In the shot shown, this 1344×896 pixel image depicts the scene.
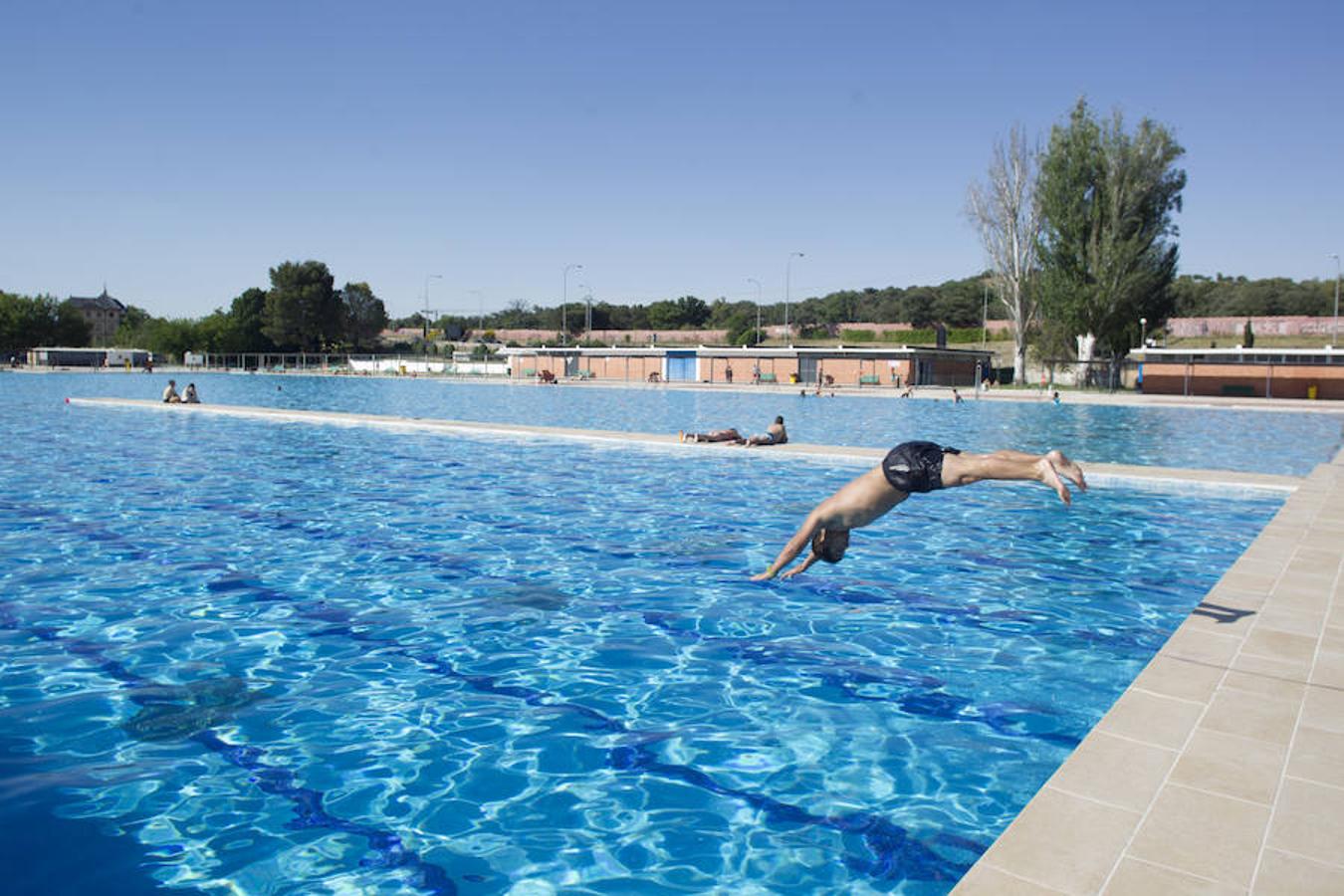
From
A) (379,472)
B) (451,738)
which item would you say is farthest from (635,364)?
(451,738)

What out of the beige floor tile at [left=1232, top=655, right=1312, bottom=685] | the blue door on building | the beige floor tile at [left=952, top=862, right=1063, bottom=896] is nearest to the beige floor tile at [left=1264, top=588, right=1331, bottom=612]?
the beige floor tile at [left=1232, top=655, right=1312, bottom=685]

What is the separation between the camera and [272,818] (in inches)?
184

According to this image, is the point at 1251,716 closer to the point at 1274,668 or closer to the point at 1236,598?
the point at 1274,668

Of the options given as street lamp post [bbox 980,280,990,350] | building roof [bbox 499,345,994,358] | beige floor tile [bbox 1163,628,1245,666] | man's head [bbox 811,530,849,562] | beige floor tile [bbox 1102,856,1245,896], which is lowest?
beige floor tile [bbox 1163,628,1245,666]

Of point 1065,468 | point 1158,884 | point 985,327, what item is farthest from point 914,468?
point 985,327

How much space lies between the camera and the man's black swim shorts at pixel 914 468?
5.66 m

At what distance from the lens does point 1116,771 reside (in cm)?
419

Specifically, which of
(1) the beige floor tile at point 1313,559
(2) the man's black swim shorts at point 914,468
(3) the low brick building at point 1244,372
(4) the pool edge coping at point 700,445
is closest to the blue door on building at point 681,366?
(3) the low brick building at point 1244,372

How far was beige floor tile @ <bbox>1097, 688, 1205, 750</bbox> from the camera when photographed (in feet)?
15.0

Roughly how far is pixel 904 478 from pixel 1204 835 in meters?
2.62

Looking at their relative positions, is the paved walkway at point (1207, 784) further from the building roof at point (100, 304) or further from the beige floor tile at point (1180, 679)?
the building roof at point (100, 304)

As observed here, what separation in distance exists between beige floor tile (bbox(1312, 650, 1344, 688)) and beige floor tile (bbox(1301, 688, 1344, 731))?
0.12 m

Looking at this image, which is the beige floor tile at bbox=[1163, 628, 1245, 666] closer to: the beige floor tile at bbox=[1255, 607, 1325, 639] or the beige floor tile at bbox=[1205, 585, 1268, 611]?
the beige floor tile at bbox=[1255, 607, 1325, 639]

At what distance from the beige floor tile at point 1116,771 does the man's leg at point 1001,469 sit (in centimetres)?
141
